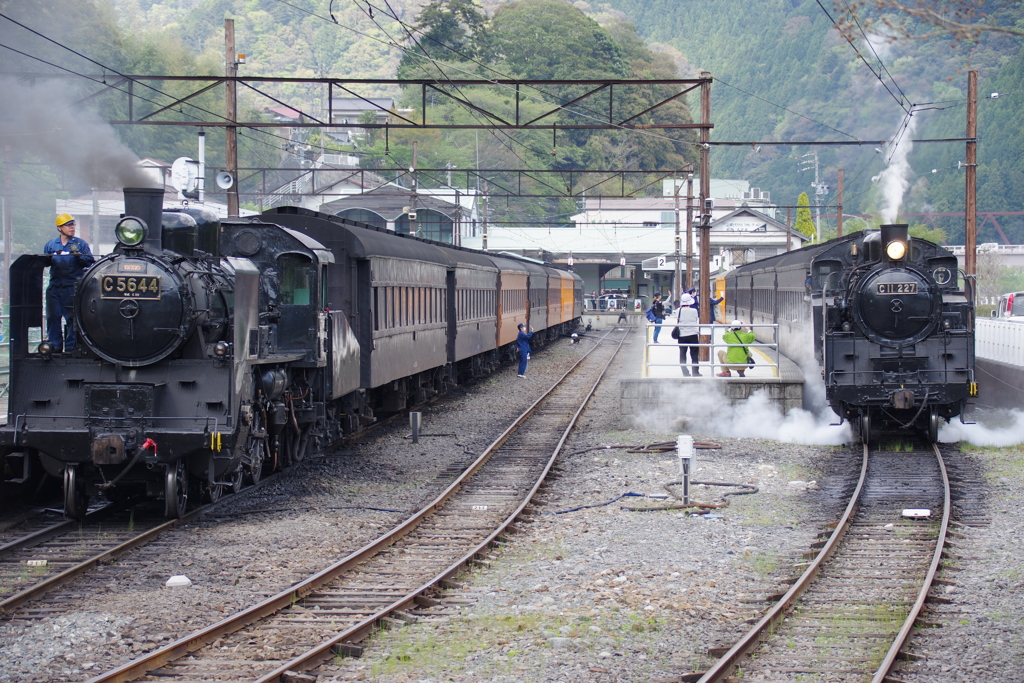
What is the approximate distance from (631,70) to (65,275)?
9373cm

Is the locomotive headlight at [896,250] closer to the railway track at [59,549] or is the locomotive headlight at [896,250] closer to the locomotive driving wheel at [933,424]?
the locomotive driving wheel at [933,424]

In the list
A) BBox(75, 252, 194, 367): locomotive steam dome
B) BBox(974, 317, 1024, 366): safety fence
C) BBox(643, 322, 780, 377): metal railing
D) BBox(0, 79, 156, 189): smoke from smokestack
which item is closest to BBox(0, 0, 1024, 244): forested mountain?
BBox(0, 79, 156, 189): smoke from smokestack

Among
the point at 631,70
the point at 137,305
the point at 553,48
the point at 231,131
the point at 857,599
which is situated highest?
the point at 631,70

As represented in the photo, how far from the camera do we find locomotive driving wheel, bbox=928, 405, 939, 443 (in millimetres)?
15164

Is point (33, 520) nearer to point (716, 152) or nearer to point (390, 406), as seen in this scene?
point (390, 406)

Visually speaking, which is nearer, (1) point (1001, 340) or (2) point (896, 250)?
(2) point (896, 250)

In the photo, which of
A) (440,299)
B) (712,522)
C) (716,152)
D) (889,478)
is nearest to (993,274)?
(440,299)

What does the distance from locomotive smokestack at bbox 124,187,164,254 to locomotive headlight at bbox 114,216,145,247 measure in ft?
0.23

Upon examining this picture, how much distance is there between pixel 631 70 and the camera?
99250mm

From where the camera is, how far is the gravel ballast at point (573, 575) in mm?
6352

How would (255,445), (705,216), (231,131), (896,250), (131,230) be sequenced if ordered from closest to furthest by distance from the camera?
(131,230)
(255,445)
(896,250)
(231,131)
(705,216)

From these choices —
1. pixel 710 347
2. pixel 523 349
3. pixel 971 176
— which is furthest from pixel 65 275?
pixel 971 176

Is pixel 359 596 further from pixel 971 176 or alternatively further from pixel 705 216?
pixel 971 176

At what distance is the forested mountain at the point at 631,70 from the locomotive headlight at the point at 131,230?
6.42 metres
